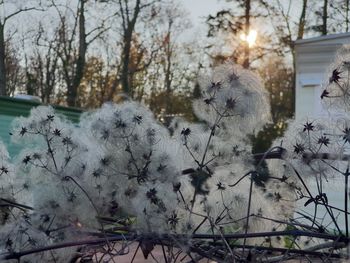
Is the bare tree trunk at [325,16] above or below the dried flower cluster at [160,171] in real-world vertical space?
above

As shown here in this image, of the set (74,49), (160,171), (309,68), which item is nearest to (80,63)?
(74,49)

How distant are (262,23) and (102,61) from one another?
1052 cm

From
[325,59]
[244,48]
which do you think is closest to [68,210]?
→ [325,59]

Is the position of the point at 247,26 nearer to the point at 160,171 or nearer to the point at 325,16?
the point at 325,16

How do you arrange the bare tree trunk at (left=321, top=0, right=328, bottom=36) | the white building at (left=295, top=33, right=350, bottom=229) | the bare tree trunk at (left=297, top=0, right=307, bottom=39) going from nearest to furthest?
the white building at (left=295, top=33, right=350, bottom=229) < the bare tree trunk at (left=321, top=0, right=328, bottom=36) < the bare tree trunk at (left=297, top=0, right=307, bottom=39)

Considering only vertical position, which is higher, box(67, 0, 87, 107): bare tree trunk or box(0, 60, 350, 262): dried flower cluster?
Answer: box(67, 0, 87, 107): bare tree trunk

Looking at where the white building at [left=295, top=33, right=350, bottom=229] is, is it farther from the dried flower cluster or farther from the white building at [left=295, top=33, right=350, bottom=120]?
the dried flower cluster

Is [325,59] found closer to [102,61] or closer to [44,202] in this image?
[44,202]

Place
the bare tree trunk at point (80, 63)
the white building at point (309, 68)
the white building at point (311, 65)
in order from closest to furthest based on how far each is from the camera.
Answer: the white building at point (311, 65), the white building at point (309, 68), the bare tree trunk at point (80, 63)

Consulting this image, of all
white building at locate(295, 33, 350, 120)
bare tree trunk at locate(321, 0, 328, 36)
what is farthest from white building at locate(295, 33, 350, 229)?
bare tree trunk at locate(321, 0, 328, 36)

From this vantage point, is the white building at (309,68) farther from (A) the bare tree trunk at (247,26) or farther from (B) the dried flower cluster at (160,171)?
(A) the bare tree trunk at (247,26)

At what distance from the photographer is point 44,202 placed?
2.68 m

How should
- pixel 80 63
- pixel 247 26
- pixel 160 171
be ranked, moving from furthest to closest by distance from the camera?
pixel 80 63 < pixel 247 26 < pixel 160 171

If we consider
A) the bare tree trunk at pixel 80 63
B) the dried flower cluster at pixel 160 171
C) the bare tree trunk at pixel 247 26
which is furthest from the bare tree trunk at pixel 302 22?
Result: the dried flower cluster at pixel 160 171
